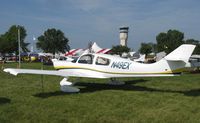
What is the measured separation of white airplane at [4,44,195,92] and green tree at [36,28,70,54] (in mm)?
78082

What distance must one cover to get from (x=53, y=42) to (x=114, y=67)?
264 ft

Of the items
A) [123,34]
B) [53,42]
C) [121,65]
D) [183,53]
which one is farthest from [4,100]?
[123,34]

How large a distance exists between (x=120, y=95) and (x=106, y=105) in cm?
209

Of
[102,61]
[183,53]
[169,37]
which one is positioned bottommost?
[102,61]

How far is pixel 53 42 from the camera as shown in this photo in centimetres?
9131

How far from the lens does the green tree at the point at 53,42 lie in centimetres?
9150

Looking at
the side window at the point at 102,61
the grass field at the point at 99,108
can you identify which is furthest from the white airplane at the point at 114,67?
the grass field at the point at 99,108

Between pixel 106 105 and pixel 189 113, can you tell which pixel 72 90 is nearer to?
pixel 106 105

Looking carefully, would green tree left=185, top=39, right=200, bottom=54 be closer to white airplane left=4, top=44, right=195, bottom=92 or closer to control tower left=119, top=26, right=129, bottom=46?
control tower left=119, top=26, right=129, bottom=46

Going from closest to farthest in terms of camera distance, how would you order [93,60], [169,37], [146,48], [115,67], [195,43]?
[115,67]
[93,60]
[195,43]
[146,48]
[169,37]

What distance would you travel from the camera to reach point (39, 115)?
25.2 ft

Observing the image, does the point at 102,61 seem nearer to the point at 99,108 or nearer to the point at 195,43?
the point at 99,108

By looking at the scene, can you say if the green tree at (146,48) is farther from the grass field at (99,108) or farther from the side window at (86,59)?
the grass field at (99,108)

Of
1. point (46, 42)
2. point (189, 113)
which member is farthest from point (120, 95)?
point (46, 42)
